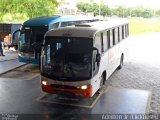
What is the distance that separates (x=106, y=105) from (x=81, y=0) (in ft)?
136

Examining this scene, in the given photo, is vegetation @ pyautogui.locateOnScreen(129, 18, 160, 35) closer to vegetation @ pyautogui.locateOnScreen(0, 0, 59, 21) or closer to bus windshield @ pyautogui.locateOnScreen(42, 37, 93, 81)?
vegetation @ pyautogui.locateOnScreen(0, 0, 59, 21)

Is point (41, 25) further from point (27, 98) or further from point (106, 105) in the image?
point (106, 105)

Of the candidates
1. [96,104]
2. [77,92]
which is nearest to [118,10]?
[96,104]

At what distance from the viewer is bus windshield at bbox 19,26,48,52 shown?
52.5 feet

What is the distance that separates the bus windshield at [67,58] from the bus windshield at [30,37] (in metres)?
5.82

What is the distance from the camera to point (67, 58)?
392 inches

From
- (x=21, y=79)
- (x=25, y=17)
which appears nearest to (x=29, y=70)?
(x=21, y=79)

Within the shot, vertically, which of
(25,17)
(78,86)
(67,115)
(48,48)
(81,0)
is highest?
(81,0)

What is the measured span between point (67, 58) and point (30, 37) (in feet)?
22.0

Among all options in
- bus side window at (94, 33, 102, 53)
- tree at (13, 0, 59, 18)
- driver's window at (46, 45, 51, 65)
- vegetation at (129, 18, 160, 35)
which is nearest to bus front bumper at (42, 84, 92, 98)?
driver's window at (46, 45, 51, 65)

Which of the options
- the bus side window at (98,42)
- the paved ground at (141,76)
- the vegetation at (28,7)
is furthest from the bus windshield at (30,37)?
the vegetation at (28,7)

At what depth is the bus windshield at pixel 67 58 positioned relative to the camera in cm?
980

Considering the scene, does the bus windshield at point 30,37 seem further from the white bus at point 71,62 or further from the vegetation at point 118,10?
the vegetation at point 118,10

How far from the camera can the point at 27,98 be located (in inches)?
436
